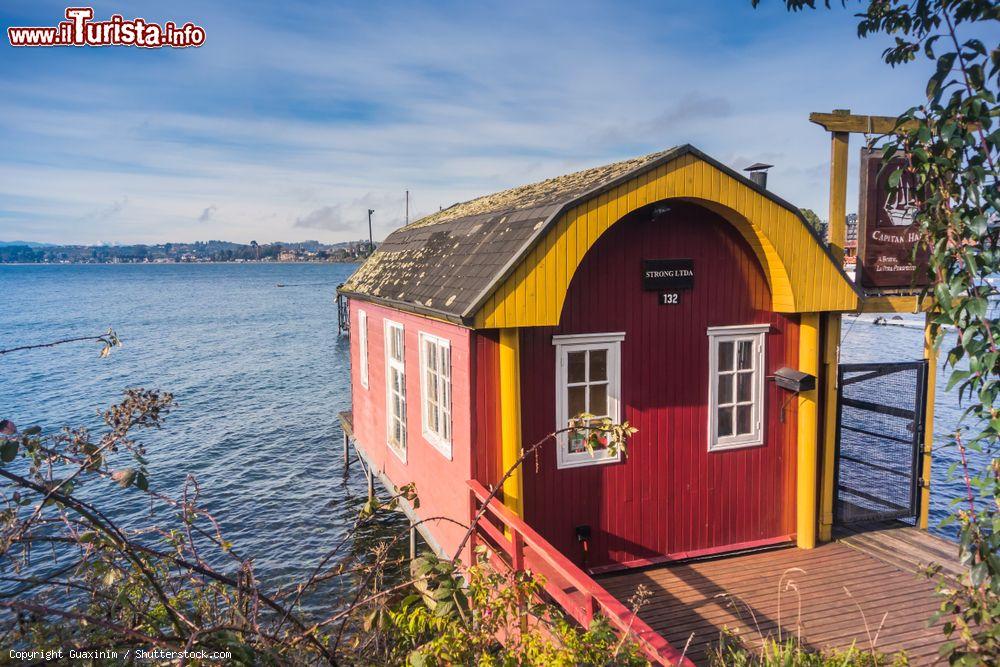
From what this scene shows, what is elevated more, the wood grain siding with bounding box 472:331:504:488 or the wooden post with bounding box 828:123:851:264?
the wooden post with bounding box 828:123:851:264

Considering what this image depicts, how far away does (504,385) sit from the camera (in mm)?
7969

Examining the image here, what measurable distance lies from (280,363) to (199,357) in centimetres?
641

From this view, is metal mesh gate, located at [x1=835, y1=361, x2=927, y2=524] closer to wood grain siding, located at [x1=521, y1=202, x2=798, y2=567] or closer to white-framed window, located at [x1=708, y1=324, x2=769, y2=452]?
wood grain siding, located at [x1=521, y1=202, x2=798, y2=567]

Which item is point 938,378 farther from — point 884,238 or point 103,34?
point 103,34

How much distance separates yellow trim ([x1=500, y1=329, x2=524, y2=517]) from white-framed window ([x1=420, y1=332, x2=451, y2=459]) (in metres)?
1.02

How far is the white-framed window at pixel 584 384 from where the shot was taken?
27.8 feet

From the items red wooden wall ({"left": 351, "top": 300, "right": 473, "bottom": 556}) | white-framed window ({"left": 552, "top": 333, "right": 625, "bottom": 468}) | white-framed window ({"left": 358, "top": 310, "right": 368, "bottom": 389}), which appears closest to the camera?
red wooden wall ({"left": 351, "top": 300, "right": 473, "bottom": 556})

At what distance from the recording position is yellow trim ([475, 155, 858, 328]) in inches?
300

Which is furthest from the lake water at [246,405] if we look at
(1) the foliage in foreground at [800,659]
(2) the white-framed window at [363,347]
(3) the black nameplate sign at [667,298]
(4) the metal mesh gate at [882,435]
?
(1) the foliage in foreground at [800,659]

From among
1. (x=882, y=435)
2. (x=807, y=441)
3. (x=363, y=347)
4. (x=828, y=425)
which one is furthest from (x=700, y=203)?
(x=363, y=347)

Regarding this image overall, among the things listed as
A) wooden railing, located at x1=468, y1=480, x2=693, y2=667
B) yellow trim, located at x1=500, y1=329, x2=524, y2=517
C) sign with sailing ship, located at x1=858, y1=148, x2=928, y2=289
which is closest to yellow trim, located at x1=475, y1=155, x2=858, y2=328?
yellow trim, located at x1=500, y1=329, x2=524, y2=517

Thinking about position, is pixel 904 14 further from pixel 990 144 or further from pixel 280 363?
pixel 280 363

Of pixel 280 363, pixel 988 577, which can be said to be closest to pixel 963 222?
pixel 988 577

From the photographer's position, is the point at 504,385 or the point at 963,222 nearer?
the point at 963,222
